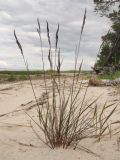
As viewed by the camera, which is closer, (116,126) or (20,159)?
(20,159)

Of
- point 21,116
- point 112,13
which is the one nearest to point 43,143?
point 21,116

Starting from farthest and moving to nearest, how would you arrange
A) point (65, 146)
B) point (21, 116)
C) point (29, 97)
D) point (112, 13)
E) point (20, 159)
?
point (112, 13) → point (29, 97) → point (21, 116) → point (65, 146) → point (20, 159)

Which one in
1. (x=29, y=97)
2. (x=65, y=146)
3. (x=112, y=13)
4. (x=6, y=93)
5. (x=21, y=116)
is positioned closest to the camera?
(x=65, y=146)

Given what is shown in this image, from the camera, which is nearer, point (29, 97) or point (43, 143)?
point (43, 143)

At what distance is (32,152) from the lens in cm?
279

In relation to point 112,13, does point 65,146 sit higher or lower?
lower

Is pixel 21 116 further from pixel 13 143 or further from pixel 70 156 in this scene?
pixel 70 156

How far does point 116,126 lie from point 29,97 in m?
3.20

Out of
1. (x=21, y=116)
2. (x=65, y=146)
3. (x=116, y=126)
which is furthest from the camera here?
(x=21, y=116)

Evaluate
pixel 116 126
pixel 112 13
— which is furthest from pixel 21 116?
pixel 112 13

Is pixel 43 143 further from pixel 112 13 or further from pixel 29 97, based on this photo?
pixel 112 13

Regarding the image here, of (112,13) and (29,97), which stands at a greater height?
(112,13)

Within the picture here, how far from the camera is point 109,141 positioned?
121 inches

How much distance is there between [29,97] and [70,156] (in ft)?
12.5
